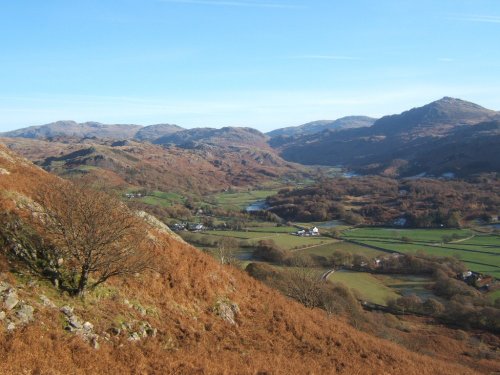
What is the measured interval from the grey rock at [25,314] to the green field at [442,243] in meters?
82.6

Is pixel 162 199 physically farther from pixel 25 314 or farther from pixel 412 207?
pixel 25 314

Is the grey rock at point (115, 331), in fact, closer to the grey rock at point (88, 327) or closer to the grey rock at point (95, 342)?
the grey rock at point (88, 327)

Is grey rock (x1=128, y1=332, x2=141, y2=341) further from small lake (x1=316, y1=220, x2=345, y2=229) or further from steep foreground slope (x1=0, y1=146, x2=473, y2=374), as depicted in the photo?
small lake (x1=316, y1=220, x2=345, y2=229)

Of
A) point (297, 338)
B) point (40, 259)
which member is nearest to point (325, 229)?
point (297, 338)

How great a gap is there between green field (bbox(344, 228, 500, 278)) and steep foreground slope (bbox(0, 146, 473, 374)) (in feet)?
219

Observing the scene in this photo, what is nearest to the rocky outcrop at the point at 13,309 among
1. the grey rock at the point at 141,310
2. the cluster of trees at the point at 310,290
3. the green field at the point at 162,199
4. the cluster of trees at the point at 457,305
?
the grey rock at the point at 141,310

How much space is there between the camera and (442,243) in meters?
108

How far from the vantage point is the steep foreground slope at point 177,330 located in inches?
579

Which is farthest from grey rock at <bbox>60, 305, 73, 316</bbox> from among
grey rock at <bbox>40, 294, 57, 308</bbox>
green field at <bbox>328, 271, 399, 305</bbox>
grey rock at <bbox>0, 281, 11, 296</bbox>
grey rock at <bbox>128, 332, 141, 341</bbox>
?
green field at <bbox>328, 271, 399, 305</bbox>

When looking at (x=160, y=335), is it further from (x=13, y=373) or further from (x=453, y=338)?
(x=453, y=338)

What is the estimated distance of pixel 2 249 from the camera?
17.7 meters

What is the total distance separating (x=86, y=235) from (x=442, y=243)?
107m

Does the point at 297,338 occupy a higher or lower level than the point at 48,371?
lower

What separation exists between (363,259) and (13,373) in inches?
3316
